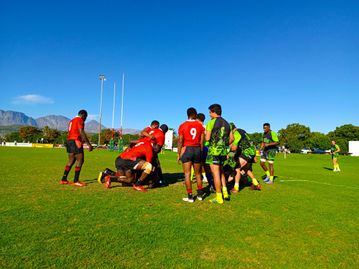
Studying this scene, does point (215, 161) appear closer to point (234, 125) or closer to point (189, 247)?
point (234, 125)

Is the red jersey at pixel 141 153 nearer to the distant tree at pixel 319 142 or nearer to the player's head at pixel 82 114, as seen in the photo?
the player's head at pixel 82 114

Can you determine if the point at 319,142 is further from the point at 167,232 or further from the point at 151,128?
the point at 167,232

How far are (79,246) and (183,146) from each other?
3781mm

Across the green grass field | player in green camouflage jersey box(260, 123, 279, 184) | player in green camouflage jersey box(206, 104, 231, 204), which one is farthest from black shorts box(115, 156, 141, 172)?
player in green camouflage jersey box(260, 123, 279, 184)

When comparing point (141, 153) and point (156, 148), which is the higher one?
point (156, 148)

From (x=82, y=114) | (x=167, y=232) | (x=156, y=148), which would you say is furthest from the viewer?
(x=156, y=148)

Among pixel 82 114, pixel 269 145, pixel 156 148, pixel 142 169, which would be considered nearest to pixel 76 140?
pixel 82 114

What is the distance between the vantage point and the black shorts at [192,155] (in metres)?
6.52

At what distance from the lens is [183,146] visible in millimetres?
6703

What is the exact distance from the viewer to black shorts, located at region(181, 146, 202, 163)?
6.52 m

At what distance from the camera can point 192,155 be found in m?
6.52

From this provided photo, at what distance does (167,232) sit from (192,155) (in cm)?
272

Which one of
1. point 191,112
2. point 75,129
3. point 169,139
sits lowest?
point 75,129

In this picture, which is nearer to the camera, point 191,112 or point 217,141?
point 217,141
